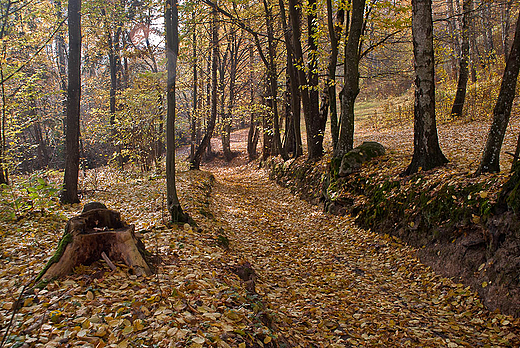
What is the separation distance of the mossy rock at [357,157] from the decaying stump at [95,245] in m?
6.02

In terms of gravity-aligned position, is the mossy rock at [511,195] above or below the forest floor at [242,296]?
above

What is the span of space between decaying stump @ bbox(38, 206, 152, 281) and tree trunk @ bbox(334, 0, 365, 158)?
6645 millimetres

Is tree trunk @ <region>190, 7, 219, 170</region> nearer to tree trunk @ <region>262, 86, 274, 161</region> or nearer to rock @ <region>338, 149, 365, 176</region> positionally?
tree trunk @ <region>262, 86, 274, 161</region>

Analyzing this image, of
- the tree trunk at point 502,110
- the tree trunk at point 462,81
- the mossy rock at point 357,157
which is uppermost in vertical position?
the tree trunk at point 462,81

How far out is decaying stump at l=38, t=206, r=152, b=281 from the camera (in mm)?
3549

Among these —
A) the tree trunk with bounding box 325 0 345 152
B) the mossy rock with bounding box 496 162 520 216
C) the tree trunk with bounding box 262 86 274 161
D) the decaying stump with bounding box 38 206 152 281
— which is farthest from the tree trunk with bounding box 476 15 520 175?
the tree trunk with bounding box 262 86 274 161

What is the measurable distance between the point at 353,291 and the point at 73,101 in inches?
312

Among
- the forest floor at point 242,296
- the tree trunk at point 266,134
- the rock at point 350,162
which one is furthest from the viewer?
the tree trunk at point 266,134

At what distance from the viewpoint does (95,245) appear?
377 centimetres

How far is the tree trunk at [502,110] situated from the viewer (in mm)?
4659

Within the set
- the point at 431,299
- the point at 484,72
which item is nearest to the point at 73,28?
the point at 431,299

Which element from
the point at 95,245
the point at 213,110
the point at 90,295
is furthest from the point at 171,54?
the point at 213,110

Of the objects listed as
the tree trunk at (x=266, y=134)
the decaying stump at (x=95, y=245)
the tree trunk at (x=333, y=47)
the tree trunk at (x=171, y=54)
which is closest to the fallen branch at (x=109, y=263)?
the decaying stump at (x=95, y=245)

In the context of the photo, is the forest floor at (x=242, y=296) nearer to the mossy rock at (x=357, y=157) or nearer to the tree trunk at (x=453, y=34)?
the mossy rock at (x=357, y=157)
